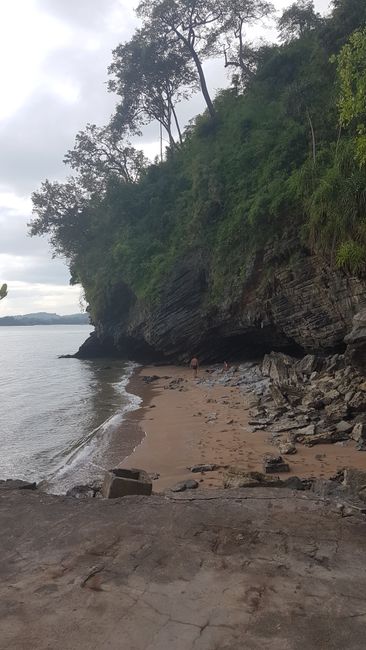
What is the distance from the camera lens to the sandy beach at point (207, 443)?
9449 millimetres

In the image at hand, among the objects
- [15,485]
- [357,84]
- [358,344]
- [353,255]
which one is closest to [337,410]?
[358,344]

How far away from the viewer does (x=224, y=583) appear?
4.11 m

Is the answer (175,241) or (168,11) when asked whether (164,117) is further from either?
(175,241)

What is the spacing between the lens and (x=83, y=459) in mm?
12148

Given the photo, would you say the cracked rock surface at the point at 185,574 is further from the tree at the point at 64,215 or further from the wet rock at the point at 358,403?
the tree at the point at 64,215

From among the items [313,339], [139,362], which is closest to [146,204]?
[139,362]

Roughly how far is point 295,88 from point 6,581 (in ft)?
82.6

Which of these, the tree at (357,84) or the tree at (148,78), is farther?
the tree at (148,78)

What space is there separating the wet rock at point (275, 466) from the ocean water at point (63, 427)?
402cm

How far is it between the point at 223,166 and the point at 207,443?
19.4 metres

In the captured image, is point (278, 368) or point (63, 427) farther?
point (278, 368)

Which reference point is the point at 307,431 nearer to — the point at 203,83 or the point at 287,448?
the point at 287,448

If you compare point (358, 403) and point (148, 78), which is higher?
point (148, 78)

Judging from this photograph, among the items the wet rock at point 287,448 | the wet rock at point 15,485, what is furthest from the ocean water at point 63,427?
the wet rock at point 287,448
